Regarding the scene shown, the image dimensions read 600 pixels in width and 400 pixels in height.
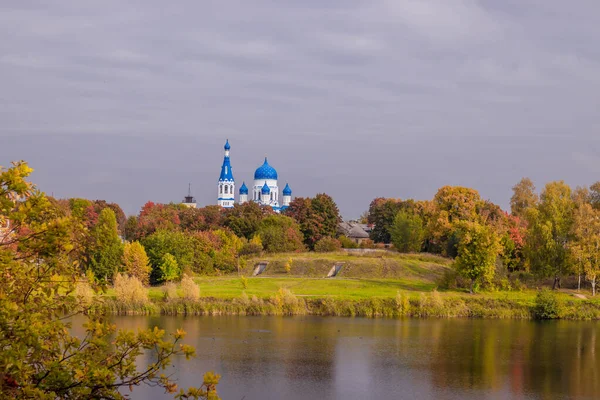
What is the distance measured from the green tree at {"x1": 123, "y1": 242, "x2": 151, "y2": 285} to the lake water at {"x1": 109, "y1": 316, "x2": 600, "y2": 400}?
13486 mm

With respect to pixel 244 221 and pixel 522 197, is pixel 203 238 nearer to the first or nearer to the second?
pixel 244 221

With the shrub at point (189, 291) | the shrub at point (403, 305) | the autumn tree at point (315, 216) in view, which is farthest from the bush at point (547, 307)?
the autumn tree at point (315, 216)

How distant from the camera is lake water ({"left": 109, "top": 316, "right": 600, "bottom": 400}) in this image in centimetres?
3147

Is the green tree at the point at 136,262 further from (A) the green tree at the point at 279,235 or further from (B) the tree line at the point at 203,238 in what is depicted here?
(A) the green tree at the point at 279,235

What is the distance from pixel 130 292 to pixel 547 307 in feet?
94.0

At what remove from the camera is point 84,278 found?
11.0 metres

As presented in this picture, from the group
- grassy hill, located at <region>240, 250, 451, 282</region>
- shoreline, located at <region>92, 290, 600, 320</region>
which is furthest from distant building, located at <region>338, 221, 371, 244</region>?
shoreline, located at <region>92, 290, 600, 320</region>

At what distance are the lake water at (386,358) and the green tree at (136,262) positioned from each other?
44.2ft

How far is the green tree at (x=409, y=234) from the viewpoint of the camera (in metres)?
81.2

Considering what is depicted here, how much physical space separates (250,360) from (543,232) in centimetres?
3517

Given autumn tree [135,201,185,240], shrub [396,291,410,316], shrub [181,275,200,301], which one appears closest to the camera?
shrub [181,275,200,301]

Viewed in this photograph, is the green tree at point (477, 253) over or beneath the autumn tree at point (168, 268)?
over

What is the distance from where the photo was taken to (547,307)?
53.0m

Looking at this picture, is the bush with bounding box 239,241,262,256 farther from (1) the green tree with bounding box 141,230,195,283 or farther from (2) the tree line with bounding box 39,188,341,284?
(1) the green tree with bounding box 141,230,195,283
